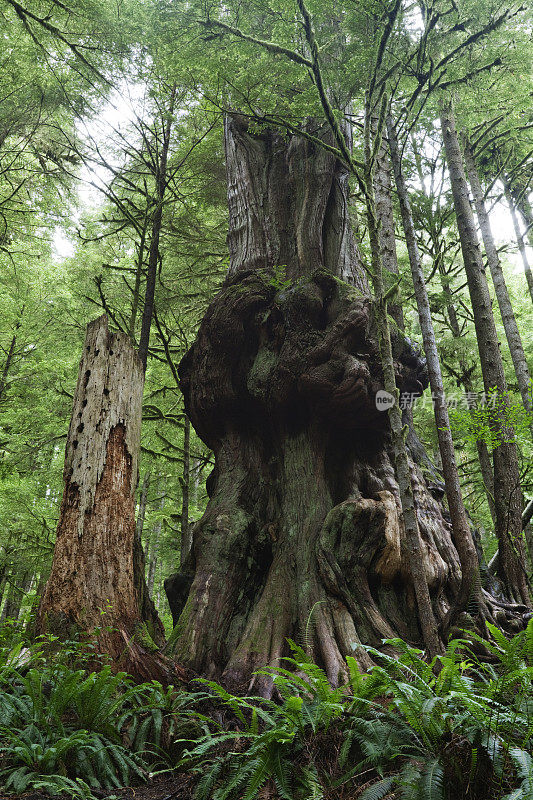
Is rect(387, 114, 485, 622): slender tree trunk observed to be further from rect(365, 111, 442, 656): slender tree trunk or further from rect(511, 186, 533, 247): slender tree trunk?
rect(511, 186, 533, 247): slender tree trunk

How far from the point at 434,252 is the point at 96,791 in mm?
12143

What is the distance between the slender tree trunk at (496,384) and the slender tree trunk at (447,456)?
1484 millimetres

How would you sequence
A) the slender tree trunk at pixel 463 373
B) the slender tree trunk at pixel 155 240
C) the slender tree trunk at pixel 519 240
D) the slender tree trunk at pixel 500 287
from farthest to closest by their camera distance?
1. the slender tree trunk at pixel 519 240
2. the slender tree trunk at pixel 463 373
3. the slender tree trunk at pixel 500 287
4. the slender tree trunk at pixel 155 240

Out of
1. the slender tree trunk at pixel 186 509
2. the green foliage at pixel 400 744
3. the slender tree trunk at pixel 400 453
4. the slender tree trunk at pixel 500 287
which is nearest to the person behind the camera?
the green foliage at pixel 400 744

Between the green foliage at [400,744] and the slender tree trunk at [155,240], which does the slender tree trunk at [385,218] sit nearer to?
the slender tree trunk at [155,240]

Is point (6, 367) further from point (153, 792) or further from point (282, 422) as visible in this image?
point (153, 792)

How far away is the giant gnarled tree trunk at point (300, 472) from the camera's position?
5172mm

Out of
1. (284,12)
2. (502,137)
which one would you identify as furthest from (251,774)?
(502,137)

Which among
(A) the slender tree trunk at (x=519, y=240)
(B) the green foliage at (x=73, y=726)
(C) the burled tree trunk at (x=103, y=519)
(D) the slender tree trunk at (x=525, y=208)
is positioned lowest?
(B) the green foliage at (x=73, y=726)

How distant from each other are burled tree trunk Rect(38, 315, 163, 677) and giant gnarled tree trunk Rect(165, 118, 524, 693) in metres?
0.96

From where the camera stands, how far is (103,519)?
15.2 feet

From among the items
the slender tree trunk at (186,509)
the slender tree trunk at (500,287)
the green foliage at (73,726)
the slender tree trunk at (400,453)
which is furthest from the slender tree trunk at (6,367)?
the slender tree trunk at (500,287)

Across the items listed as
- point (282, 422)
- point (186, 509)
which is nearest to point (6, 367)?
point (186, 509)

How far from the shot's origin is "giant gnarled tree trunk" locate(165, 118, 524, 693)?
5.17m
